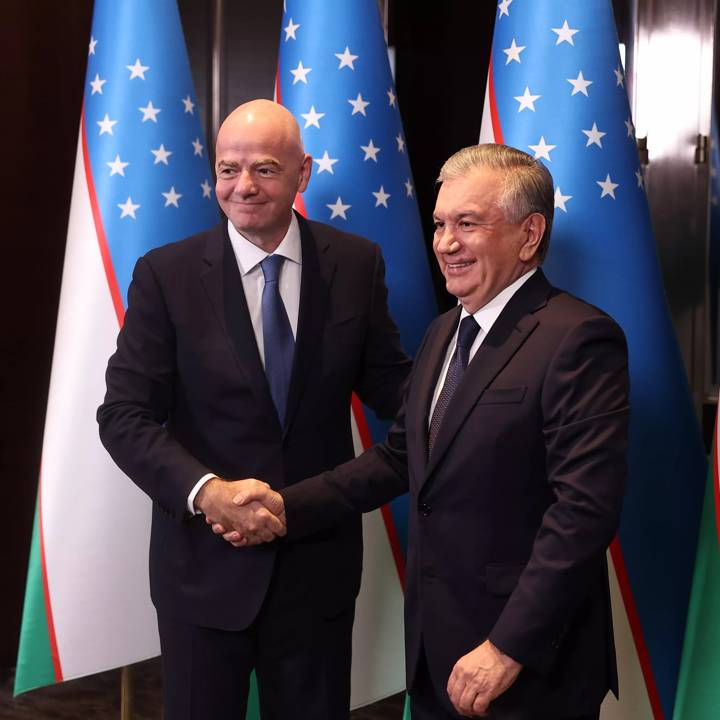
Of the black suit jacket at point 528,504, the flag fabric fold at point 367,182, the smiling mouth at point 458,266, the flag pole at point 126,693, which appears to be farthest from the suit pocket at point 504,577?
the flag pole at point 126,693

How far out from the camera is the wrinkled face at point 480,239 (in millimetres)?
1557

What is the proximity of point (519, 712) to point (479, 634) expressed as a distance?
0.39 ft

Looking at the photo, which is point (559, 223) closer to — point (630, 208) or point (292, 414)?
point (630, 208)

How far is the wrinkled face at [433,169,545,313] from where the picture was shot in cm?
156

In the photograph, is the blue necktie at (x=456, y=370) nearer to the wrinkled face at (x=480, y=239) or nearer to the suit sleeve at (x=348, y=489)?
the wrinkled face at (x=480, y=239)

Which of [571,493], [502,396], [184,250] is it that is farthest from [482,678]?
[184,250]

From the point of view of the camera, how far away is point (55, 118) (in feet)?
10.8

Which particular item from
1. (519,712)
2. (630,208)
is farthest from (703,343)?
(519,712)

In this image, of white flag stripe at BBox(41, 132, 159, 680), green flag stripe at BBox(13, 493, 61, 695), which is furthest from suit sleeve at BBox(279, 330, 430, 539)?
green flag stripe at BBox(13, 493, 61, 695)

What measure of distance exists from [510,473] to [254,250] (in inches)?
27.4

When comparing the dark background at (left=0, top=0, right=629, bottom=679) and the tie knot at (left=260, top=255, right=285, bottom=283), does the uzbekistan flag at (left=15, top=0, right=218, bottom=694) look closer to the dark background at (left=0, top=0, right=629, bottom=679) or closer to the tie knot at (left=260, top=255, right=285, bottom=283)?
the tie knot at (left=260, top=255, right=285, bottom=283)

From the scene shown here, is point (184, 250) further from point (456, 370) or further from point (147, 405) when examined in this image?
point (456, 370)

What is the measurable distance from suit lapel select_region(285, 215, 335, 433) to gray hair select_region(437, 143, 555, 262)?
0.45 metres

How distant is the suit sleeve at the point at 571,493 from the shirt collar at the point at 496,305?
0.15 metres
